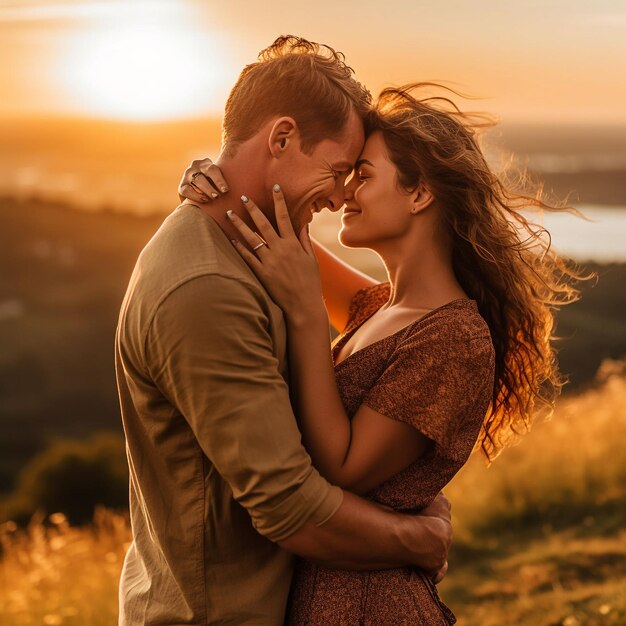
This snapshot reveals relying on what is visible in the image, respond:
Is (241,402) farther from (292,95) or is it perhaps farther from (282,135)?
(292,95)

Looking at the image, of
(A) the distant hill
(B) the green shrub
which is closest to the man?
(B) the green shrub

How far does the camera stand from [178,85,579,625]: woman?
2473mm

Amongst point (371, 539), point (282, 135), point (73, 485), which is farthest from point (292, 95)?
point (73, 485)

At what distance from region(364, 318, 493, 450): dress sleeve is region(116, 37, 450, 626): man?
272 millimetres

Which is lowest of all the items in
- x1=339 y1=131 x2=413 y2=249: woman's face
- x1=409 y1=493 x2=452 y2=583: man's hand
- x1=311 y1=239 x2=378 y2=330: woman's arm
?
x1=409 y1=493 x2=452 y2=583: man's hand

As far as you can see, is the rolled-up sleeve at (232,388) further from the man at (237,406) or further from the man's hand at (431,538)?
the man's hand at (431,538)

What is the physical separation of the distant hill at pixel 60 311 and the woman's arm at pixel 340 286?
118 ft

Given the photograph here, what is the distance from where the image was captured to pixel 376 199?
284 centimetres

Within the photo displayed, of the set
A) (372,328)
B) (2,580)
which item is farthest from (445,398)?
(2,580)

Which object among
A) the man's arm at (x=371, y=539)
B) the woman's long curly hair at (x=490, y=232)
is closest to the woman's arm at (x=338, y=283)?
the woman's long curly hair at (x=490, y=232)

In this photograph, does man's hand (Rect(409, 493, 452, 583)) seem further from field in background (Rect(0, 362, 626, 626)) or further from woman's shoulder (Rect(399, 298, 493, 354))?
field in background (Rect(0, 362, 626, 626))

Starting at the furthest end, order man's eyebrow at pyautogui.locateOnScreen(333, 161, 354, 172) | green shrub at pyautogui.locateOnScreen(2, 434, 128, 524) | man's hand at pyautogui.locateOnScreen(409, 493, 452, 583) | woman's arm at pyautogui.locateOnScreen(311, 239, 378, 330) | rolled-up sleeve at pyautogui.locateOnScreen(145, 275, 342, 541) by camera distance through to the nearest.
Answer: green shrub at pyautogui.locateOnScreen(2, 434, 128, 524)
woman's arm at pyautogui.locateOnScreen(311, 239, 378, 330)
man's eyebrow at pyautogui.locateOnScreen(333, 161, 354, 172)
man's hand at pyautogui.locateOnScreen(409, 493, 452, 583)
rolled-up sleeve at pyautogui.locateOnScreen(145, 275, 342, 541)

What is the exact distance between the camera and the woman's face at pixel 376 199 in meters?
2.84

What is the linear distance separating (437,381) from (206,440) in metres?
0.71
